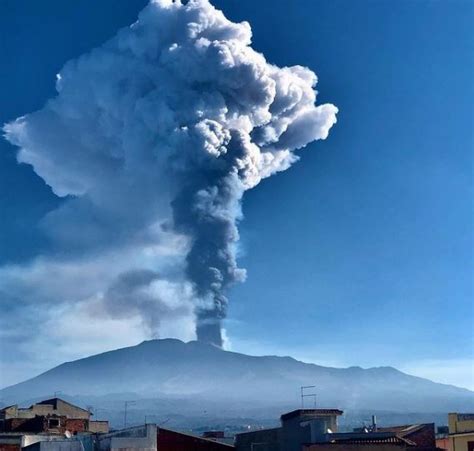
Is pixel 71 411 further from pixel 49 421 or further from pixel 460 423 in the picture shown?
pixel 460 423

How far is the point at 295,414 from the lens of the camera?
3228 centimetres

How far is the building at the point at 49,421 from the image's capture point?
41406mm

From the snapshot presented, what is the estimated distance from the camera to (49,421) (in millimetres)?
42250

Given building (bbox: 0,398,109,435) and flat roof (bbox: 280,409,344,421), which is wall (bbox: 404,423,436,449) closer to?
flat roof (bbox: 280,409,344,421)

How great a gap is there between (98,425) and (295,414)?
2067cm

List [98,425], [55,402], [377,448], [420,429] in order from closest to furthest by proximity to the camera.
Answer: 1. [377,448]
2. [420,429]
3. [98,425]
4. [55,402]

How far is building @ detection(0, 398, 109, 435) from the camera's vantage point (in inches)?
1630

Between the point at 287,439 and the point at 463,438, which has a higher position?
the point at 287,439

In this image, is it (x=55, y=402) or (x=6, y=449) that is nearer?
(x=6, y=449)

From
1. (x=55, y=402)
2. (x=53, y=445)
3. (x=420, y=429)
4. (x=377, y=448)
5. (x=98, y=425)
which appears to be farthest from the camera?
(x=55, y=402)

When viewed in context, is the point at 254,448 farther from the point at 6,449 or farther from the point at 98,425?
the point at 98,425

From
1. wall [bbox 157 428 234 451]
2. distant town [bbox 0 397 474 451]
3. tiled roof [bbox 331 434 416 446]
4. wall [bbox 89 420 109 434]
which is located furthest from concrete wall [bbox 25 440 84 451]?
wall [bbox 89 420 109 434]

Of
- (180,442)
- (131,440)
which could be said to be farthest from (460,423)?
(131,440)

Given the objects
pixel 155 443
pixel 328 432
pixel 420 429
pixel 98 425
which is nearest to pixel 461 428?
pixel 420 429
